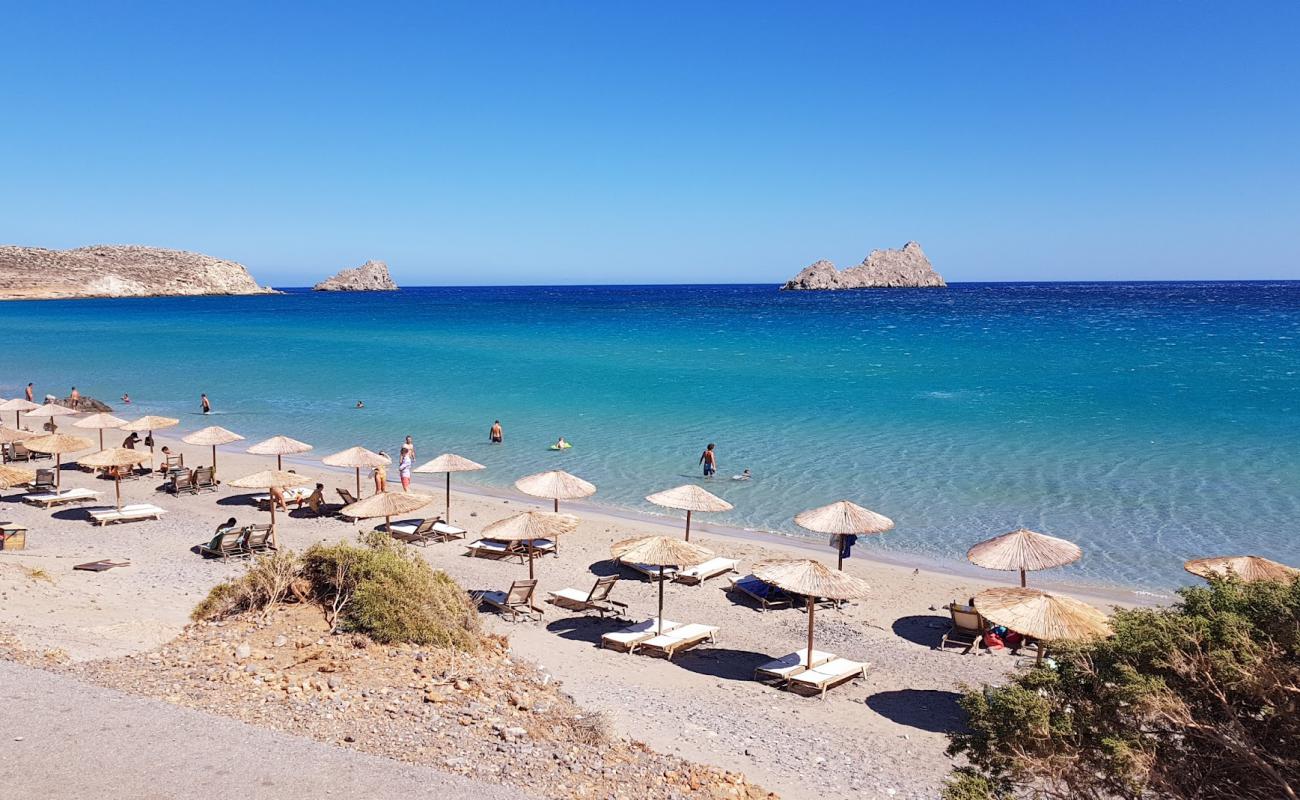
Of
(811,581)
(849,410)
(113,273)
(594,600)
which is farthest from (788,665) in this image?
(113,273)

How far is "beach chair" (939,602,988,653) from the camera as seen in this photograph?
12.1 meters

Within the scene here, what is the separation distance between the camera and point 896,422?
29797mm

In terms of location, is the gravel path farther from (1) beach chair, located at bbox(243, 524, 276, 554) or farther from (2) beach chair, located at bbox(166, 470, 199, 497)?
(2) beach chair, located at bbox(166, 470, 199, 497)

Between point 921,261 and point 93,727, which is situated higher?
point 921,261

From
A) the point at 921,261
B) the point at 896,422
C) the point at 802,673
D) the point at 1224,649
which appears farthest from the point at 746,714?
the point at 921,261

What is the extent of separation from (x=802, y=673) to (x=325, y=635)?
5.69 metres

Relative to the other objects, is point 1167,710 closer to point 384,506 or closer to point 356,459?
point 384,506

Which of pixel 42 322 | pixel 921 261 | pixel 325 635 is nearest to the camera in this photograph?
pixel 325 635

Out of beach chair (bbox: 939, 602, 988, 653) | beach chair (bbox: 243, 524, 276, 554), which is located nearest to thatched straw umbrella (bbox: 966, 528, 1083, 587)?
beach chair (bbox: 939, 602, 988, 653)

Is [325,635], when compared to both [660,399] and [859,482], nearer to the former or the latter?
[859,482]

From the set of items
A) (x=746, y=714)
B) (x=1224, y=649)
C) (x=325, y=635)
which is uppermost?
(x=1224, y=649)

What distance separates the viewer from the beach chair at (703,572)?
1473 cm

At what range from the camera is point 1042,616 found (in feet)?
33.3

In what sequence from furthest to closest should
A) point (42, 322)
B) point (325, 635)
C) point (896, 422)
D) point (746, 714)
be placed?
point (42, 322)
point (896, 422)
point (746, 714)
point (325, 635)
